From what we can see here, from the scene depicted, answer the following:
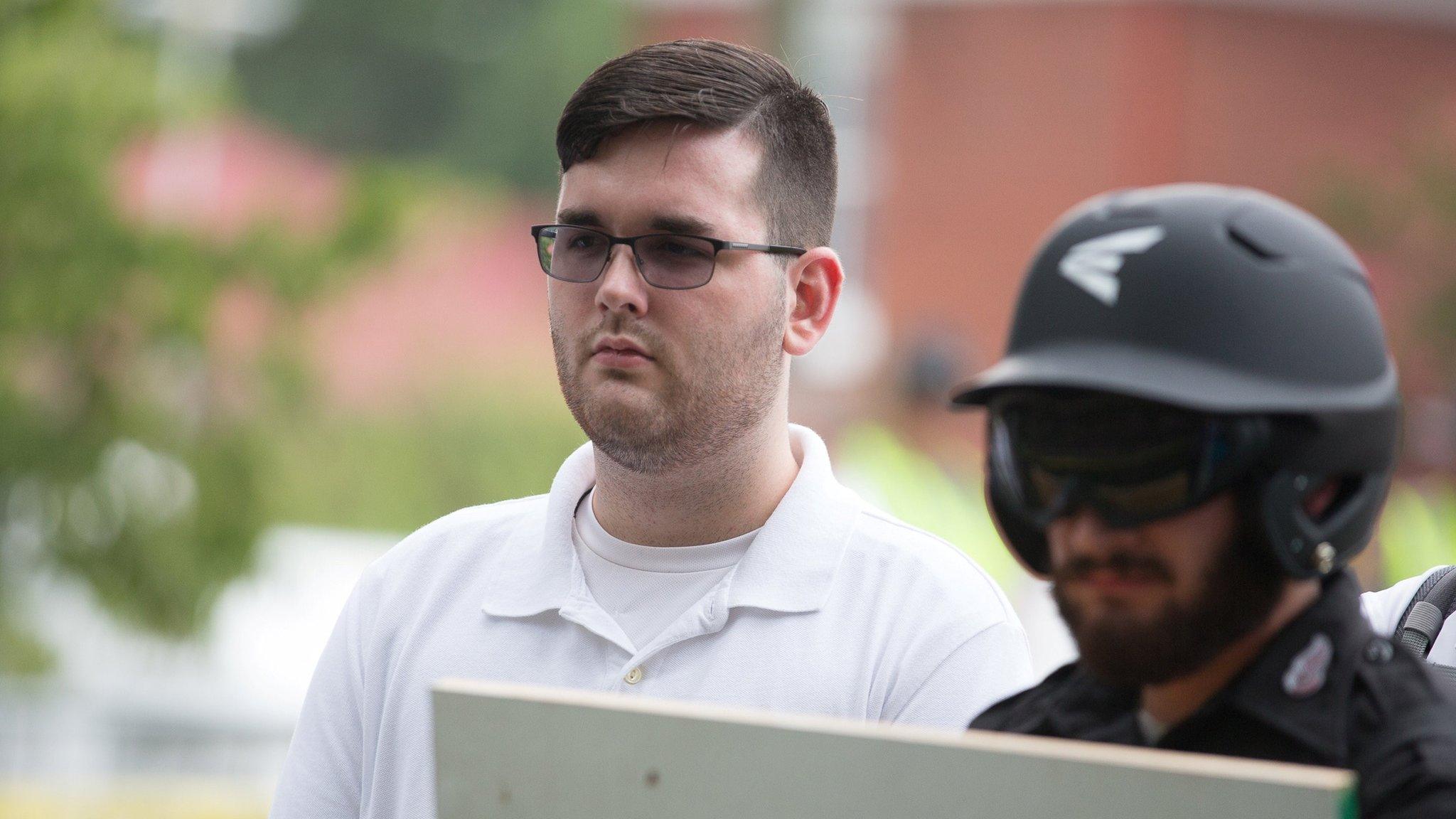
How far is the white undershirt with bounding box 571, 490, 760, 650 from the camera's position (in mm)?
2525

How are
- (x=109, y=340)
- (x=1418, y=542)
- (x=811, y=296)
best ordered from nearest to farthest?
(x=811, y=296), (x=1418, y=542), (x=109, y=340)

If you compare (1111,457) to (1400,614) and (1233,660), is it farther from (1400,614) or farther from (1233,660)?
(1400,614)

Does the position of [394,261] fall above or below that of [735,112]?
below

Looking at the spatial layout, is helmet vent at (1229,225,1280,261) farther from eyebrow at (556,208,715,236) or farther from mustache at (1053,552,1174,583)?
eyebrow at (556,208,715,236)

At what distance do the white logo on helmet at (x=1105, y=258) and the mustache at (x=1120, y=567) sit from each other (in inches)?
9.4

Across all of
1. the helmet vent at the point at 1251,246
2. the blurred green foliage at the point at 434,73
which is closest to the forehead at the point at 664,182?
the helmet vent at the point at 1251,246

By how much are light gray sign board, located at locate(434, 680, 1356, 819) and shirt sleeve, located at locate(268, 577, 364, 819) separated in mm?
993

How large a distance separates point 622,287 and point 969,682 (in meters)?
0.74

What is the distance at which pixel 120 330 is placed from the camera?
20.2 ft

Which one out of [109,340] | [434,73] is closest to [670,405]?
[109,340]

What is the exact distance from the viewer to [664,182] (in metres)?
2.54

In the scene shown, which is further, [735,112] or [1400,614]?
[735,112]

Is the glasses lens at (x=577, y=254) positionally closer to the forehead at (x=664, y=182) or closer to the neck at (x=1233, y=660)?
the forehead at (x=664, y=182)

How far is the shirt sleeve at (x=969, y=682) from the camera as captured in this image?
2.32m
